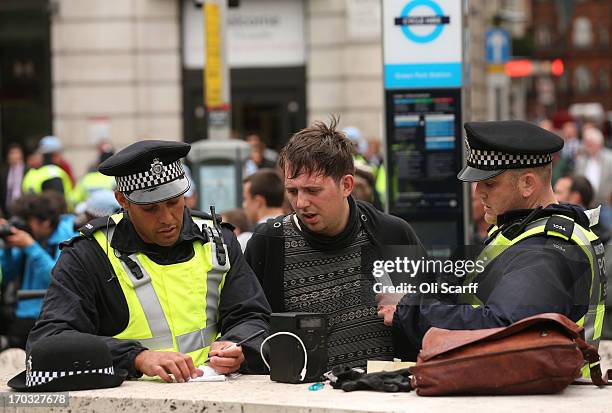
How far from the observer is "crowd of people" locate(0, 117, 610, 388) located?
4656 millimetres

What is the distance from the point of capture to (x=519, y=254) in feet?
14.9

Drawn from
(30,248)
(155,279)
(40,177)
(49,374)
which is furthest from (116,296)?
(40,177)

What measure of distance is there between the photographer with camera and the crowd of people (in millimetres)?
4401

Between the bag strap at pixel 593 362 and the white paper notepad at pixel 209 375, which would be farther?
the white paper notepad at pixel 209 375

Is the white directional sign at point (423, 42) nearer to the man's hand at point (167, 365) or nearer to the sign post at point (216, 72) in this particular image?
the sign post at point (216, 72)

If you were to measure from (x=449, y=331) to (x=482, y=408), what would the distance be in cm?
43

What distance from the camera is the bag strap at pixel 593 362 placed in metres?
4.17

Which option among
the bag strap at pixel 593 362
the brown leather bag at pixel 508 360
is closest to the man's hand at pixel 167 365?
the brown leather bag at pixel 508 360

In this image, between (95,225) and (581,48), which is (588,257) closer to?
(95,225)

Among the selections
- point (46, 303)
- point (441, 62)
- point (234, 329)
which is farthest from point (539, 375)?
point (441, 62)

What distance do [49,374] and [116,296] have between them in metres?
0.63

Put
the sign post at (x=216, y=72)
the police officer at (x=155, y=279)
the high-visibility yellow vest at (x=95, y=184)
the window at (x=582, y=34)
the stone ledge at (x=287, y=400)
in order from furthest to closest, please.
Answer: the window at (x=582, y=34)
the sign post at (x=216, y=72)
the high-visibility yellow vest at (x=95, y=184)
the police officer at (x=155, y=279)
the stone ledge at (x=287, y=400)

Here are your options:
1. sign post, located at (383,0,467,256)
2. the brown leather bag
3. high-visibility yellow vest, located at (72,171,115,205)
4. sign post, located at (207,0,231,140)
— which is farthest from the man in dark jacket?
sign post, located at (207,0,231,140)

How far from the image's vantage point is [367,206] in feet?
18.5
